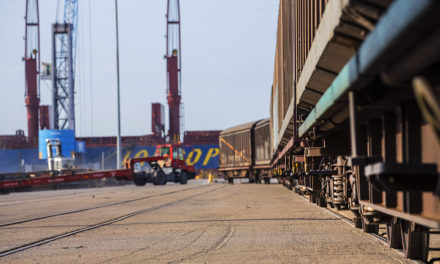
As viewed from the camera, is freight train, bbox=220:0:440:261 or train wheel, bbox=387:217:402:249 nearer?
freight train, bbox=220:0:440:261

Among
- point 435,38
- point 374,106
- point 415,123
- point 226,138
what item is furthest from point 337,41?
point 226,138

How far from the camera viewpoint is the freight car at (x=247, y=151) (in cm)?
3478

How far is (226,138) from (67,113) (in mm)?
32730

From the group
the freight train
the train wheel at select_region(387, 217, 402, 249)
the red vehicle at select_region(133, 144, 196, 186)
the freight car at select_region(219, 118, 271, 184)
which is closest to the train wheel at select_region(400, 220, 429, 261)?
the freight train

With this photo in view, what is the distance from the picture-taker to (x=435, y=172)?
3561 millimetres

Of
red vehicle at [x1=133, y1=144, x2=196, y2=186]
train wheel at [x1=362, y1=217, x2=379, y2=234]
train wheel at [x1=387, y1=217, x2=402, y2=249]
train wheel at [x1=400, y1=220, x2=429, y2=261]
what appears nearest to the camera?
train wheel at [x1=400, y1=220, x2=429, y2=261]

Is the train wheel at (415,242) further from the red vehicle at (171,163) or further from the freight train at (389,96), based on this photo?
the red vehicle at (171,163)

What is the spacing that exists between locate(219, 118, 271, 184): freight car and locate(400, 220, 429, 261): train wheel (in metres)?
26.7

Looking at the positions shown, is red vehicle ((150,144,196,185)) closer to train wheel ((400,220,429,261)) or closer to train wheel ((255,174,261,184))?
train wheel ((255,174,261,184))

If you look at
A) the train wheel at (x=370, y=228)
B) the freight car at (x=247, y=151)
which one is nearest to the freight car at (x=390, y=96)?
the train wheel at (x=370, y=228)

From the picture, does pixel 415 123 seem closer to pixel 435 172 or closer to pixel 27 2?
pixel 435 172

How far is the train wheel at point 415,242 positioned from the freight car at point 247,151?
2668cm

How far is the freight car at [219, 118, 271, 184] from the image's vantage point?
34.8 metres

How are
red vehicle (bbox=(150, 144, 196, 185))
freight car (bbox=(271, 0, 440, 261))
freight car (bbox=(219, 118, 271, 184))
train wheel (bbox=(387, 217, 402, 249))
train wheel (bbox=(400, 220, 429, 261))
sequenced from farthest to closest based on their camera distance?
red vehicle (bbox=(150, 144, 196, 185)), freight car (bbox=(219, 118, 271, 184)), train wheel (bbox=(387, 217, 402, 249)), train wheel (bbox=(400, 220, 429, 261)), freight car (bbox=(271, 0, 440, 261))
